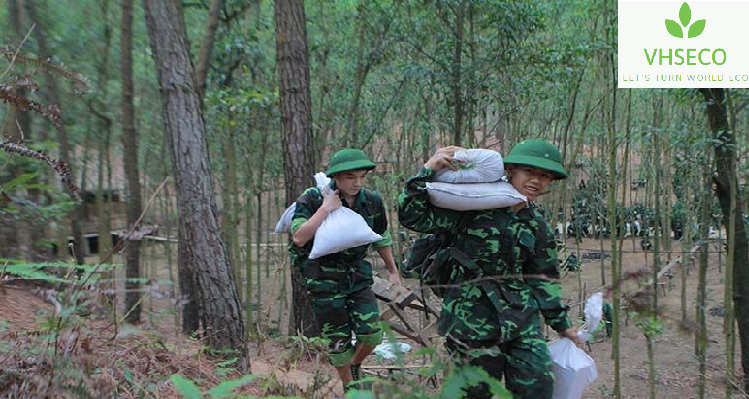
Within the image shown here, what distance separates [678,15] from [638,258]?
1290cm

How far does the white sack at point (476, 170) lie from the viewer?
2.50 metres

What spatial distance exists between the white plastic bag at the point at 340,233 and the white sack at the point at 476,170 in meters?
0.73

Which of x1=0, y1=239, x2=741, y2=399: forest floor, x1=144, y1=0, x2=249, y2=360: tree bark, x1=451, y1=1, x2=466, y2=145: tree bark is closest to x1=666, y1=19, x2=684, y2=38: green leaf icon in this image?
x1=0, y1=239, x2=741, y2=399: forest floor

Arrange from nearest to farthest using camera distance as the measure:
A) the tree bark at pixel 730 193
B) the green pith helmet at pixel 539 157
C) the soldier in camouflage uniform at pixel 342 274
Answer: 1. the green pith helmet at pixel 539 157
2. the soldier in camouflage uniform at pixel 342 274
3. the tree bark at pixel 730 193

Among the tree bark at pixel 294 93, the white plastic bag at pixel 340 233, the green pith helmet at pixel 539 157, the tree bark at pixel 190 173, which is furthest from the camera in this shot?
the tree bark at pixel 294 93

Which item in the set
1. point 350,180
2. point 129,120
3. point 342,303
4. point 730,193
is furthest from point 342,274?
point 730,193

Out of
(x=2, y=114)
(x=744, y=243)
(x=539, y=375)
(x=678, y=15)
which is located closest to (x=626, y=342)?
(x=744, y=243)

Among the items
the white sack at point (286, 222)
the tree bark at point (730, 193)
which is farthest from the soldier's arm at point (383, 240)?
the tree bark at point (730, 193)

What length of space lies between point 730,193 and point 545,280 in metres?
4.42

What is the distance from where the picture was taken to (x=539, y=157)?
2465 millimetres

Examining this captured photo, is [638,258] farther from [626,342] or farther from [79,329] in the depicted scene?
[79,329]

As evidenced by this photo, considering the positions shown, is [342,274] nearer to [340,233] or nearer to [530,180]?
[340,233]

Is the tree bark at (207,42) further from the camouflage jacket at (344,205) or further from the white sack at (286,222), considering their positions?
the camouflage jacket at (344,205)

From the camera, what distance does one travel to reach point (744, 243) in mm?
6551
